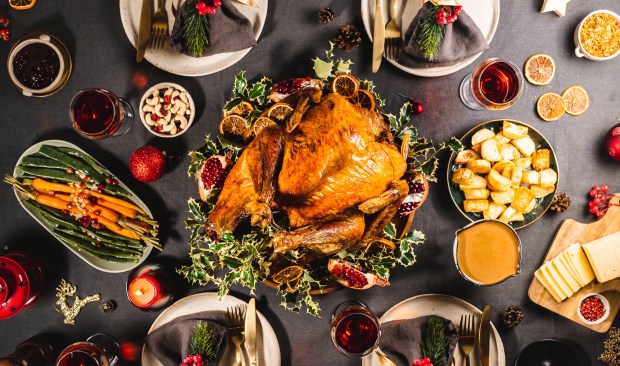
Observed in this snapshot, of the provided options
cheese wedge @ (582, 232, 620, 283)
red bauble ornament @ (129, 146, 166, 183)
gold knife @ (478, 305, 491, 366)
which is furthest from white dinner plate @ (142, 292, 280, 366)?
cheese wedge @ (582, 232, 620, 283)

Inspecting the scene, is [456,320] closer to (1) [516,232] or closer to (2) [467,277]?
(2) [467,277]

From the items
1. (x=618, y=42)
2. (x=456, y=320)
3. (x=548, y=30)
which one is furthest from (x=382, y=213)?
(x=618, y=42)

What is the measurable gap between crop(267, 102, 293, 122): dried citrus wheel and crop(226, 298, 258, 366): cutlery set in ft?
2.30

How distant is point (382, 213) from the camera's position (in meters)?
1.52

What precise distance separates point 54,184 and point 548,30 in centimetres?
203

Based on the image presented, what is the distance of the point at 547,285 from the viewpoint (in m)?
1.85

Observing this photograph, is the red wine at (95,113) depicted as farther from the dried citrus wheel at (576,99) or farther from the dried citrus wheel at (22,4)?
the dried citrus wheel at (576,99)

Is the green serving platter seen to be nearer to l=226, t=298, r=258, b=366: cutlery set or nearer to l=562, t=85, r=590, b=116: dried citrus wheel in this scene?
l=562, t=85, r=590, b=116: dried citrus wheel

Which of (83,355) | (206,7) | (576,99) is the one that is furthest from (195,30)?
(576,99)

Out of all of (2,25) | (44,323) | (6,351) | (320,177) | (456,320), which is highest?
(2,25)

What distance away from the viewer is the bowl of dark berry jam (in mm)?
1845

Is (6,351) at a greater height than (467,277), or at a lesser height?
lesser

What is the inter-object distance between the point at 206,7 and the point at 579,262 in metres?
1.70

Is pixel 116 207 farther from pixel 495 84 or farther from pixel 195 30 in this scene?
pixel 495 84
